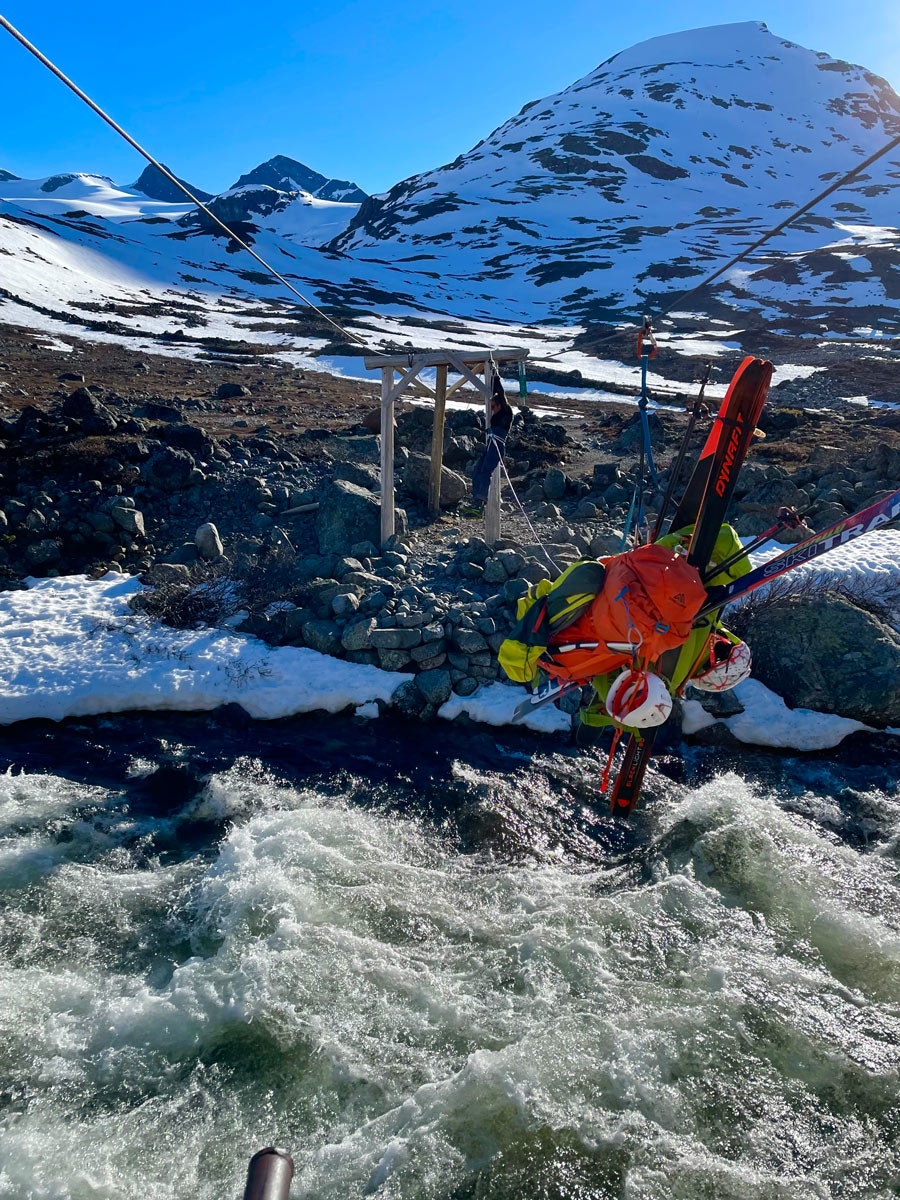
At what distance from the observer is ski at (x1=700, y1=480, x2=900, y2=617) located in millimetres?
3332

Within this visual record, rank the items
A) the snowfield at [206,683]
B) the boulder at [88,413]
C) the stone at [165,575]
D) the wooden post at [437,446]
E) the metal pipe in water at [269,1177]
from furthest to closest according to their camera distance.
A: 1. the boulder at [88,413]
2. the wooden post at [437,446]
3. the stone at [165,575]
4. the snowfield at [206,683]
5. the metal pipe in water at [269,1177]

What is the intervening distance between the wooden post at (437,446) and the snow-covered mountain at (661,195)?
2397 inches

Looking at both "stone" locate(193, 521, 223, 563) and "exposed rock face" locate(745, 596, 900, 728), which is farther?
"stone" locate(193, 521, 223, 563)

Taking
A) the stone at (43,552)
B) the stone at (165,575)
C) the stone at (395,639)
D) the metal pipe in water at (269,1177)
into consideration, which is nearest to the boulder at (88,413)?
the stone at (43,552)

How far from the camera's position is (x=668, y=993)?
4957mm

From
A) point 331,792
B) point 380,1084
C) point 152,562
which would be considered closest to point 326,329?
point 152,562

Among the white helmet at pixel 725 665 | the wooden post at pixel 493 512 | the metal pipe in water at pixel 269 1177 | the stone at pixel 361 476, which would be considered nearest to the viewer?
the metal pipe in water at pixel 269 1177

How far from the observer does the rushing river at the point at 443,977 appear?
399cm

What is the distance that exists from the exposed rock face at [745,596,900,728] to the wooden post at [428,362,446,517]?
5.64 m

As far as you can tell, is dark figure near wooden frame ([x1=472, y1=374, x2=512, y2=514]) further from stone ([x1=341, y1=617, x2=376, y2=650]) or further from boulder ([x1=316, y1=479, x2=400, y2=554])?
stone ([x1=341, y1=617, x2=376, y2=650])

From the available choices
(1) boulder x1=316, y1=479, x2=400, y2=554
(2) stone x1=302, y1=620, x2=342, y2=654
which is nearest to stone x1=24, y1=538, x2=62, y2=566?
(1) boulder x1=316, y1=479, x2=400, y2=554

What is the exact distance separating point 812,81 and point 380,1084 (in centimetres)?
23733

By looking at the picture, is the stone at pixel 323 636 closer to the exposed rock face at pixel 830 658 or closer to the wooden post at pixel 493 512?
the wooden post at pixel 493 512

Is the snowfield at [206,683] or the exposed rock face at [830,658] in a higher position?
the exposed rock face at [830,658]
